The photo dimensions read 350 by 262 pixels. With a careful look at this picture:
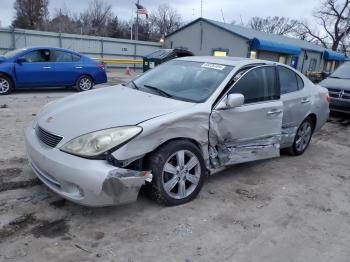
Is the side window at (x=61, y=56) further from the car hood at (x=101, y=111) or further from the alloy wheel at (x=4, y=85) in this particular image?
the car hood at (x=101, y=111)

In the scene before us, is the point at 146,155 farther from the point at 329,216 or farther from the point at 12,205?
the point at 329,216

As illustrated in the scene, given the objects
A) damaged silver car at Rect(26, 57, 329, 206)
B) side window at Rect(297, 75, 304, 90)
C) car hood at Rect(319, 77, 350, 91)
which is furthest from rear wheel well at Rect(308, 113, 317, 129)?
car hood at Rect(319, 77, 350, 91)

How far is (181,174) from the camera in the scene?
372cm

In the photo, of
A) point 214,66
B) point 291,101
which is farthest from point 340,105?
point 214,66

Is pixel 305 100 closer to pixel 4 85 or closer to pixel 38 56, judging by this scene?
pixel 38 56

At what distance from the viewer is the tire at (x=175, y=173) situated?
350 cm

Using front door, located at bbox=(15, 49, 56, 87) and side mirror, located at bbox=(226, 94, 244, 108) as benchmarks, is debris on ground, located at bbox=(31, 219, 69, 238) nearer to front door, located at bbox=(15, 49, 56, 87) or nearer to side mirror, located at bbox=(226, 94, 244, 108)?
side mirror, located at bbox=(226, 94, 244, 108)

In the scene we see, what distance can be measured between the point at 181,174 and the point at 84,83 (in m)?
8.74

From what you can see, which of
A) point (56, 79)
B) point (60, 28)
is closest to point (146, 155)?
point (56, 79)

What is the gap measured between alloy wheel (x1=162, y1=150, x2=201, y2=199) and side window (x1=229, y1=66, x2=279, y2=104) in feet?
3.39

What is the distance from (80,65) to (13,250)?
30.4ft

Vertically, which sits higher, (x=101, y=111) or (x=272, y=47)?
(x=272, y=47)

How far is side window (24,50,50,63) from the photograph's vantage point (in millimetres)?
10367

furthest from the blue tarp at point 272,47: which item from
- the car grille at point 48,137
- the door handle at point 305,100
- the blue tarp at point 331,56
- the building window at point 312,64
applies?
the car grille at point 48,137
